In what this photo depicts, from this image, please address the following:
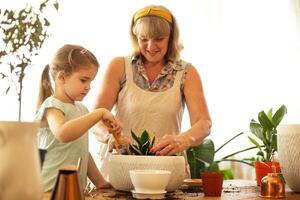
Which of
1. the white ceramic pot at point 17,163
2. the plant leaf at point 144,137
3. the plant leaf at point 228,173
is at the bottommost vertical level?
the plant leaf at point 228,173

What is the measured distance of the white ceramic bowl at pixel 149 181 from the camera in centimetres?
158

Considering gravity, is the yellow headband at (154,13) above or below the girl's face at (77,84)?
above

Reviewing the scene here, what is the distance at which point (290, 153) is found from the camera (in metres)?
1.92

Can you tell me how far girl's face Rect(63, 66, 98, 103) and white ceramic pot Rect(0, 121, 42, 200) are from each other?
0.73m

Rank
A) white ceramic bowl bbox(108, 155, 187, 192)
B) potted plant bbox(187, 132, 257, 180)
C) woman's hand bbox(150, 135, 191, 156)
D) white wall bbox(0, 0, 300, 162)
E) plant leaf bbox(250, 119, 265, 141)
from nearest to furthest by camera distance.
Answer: white ceramic bowl bbox(108, 155, 187, 192) → woman's hand bbox(150, 135, 191, 156) → plant leaf bbox(250, 119, 265, 141) → potted plant bbox(187, 132, 257, 180) → white wall bbox(0, 0, 300, 162)

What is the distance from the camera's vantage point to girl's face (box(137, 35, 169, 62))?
2.31 m

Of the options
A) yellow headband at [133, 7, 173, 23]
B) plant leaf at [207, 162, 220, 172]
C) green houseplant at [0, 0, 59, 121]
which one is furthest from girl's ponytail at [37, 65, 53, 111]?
plant leaf at [207, 162, 220, 172]

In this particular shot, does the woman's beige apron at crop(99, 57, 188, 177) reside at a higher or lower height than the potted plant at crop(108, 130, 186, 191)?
higher

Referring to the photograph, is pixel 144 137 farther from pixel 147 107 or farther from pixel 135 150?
pixel 147 107

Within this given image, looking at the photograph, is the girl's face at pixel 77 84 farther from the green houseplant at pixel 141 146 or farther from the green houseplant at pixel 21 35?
the green houseplant at pixel 21 35

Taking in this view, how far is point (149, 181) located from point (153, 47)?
0.86 m

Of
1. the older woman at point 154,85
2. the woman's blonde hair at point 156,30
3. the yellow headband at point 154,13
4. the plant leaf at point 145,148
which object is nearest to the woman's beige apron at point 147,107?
the older woman at point 154,85

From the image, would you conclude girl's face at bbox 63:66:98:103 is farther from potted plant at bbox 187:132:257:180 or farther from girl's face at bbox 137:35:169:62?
potted plant at bbox 187:132:257:180

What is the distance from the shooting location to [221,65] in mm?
3998
